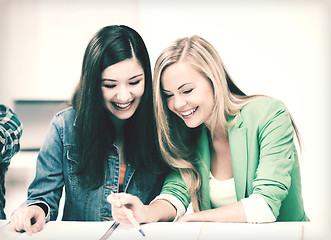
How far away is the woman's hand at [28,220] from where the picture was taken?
2.52 ft

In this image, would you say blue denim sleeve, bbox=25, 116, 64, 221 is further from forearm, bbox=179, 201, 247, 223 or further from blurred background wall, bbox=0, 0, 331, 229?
forearm, bbox=179, 201, 247, 223

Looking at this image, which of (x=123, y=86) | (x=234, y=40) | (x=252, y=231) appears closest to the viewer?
(x=252, y=231)

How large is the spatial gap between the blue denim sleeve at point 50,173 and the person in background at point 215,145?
19cm

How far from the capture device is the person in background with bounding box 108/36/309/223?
0.80 meters

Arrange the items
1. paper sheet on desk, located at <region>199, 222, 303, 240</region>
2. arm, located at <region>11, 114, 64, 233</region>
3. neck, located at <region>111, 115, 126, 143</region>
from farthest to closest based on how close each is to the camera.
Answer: neck, located at <region>111, 115, 126, 143</region>, arm, located at <region>11, 114, 64, 233</region>, paper sheet on desk, located at <region>199, 222, 303, 240</region>

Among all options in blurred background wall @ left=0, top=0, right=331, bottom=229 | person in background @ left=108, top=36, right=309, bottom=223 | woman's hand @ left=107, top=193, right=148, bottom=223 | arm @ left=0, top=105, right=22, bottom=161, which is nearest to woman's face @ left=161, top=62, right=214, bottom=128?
person in background @ left=108, top=36, right=309, bottom=223

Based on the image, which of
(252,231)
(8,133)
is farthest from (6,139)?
(252,231)

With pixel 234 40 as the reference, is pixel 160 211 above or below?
below

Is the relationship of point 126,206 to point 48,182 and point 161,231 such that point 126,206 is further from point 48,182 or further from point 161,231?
point 48,182

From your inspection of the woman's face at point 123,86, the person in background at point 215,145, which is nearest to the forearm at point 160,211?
the person in background at point 215,145

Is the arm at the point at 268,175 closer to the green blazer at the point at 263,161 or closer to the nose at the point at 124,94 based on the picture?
the green blazer at the point at 263,161

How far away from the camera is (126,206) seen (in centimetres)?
78

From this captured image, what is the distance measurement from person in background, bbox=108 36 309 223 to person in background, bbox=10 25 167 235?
47 millimetres

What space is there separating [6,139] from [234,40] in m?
0.61
